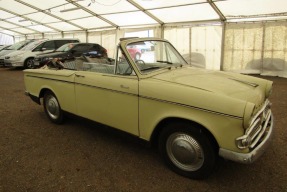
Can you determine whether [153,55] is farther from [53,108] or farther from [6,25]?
[6,25]

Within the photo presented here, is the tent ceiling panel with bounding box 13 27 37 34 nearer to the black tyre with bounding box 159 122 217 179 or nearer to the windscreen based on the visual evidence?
the windscreen

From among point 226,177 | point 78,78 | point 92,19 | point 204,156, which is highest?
point 92,19

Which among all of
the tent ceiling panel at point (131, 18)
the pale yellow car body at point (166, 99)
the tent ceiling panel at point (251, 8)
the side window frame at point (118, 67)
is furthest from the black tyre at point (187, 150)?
the tent ceiling panel at point (131, 18)

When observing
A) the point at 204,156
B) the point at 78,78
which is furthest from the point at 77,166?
the point at 204,156

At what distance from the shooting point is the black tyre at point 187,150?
104 inches

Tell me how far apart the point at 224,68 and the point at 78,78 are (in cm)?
902

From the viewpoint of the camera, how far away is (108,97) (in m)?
3.40

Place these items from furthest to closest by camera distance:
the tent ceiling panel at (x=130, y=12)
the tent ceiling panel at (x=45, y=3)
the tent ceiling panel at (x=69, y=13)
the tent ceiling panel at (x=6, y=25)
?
the tent ceiling panel at (x=6, y=25)
the tent ceiling panel at (x=69, y=13)
the tent ceiling panel at (x=45, y=3)
the tent ceiling panel at (x=130, y=12)

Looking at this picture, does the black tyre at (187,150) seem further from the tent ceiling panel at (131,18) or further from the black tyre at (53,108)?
the tent ceiling panel at (131,18)

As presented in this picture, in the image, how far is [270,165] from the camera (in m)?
3.14

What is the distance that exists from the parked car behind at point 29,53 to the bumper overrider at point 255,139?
12.2 meters

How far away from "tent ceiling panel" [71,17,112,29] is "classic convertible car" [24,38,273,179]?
11.1 metres

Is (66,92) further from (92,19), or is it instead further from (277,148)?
(92,19)

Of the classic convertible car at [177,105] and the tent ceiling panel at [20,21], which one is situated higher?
the tent ceiling panel at [20,21]
